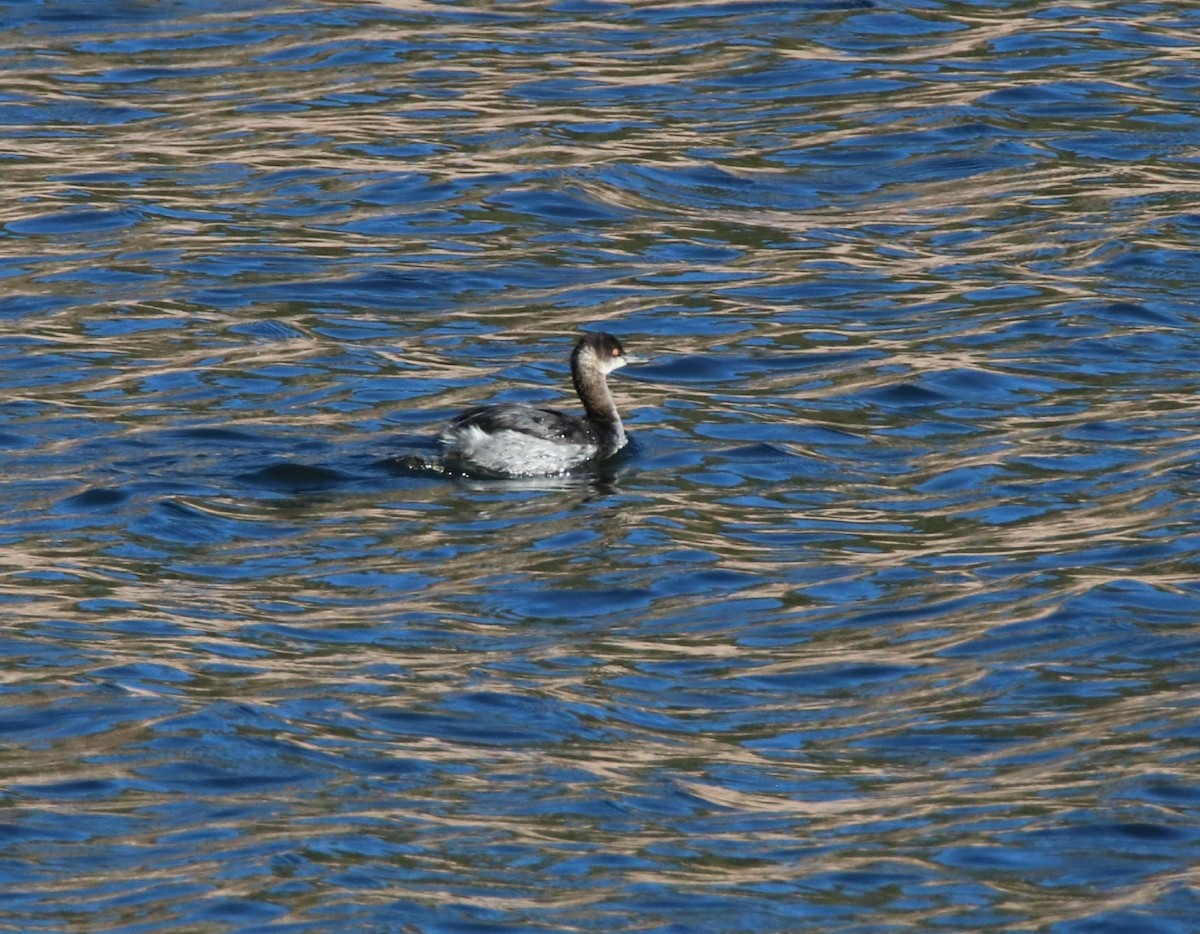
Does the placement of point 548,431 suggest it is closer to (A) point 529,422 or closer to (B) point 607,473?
(A) point 529,422

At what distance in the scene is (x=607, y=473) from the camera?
12.9 metres

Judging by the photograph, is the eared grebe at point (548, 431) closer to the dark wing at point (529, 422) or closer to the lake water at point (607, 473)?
the dark wing at point (529, 422)

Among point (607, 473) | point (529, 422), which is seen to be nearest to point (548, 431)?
point (529, 422)

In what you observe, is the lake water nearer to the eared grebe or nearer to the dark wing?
the eared grebe

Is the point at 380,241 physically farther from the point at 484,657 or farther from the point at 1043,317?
the point at 484,657

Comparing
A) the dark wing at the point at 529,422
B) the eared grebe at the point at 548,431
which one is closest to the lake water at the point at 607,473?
the eared grebe at the point at 548,431

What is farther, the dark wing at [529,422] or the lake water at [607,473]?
the dark wing at [529,422]

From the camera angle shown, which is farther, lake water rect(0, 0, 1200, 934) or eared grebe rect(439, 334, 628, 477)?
eared grebe rect(439, 334, 628, 477)

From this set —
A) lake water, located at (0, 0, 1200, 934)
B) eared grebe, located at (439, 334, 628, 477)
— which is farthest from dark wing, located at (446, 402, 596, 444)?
lake water, located at (0, 0, 1200, 934)

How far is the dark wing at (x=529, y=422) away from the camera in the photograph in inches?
483

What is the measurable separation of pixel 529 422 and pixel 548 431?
159 millimetres

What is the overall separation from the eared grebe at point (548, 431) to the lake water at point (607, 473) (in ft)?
0.60

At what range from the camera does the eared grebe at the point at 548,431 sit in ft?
40.4

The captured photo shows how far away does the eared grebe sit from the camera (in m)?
12.3
